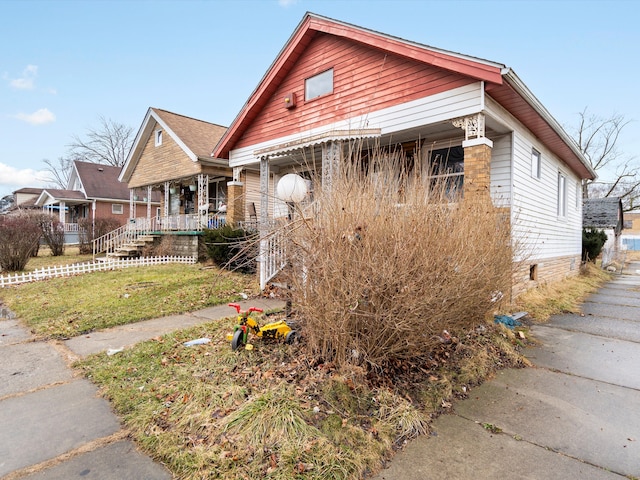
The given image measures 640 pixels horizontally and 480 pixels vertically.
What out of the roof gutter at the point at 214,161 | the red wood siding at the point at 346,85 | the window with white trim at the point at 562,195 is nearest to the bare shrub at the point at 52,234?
the roof gutter at the point at 214,161

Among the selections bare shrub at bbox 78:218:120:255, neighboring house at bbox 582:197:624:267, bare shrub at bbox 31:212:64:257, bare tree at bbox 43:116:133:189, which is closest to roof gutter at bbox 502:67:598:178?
bare shrub at bbox 78:218:120:255

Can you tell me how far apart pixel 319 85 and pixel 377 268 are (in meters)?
7.94

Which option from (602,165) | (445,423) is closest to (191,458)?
(445,423)

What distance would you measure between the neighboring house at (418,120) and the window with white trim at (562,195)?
0.13ft

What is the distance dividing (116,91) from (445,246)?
80.9 feet

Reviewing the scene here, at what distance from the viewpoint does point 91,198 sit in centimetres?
2686

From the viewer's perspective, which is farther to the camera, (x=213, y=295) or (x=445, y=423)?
(x=213, y=295)

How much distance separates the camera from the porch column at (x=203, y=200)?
14602 mm

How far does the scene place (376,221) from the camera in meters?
3.15

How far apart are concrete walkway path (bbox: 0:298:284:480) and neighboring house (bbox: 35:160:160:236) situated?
79.7 feet

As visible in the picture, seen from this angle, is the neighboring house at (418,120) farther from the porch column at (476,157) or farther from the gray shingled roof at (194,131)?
the gray shingled roof at (194,131)

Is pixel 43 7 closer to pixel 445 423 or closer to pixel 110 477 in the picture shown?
pixel 110 477

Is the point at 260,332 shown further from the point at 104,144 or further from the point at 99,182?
the point at 104,144

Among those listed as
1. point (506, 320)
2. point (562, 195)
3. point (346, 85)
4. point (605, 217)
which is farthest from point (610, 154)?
point (506, 320)
